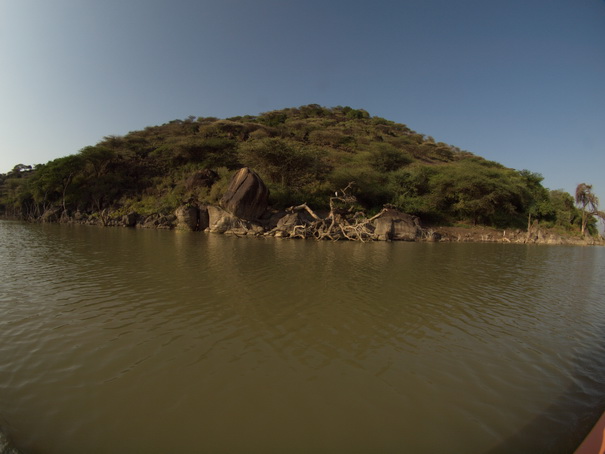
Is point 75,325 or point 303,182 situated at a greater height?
point 303,182

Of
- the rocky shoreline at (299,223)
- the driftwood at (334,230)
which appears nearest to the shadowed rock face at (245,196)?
the rocky shoreline at (299,223)

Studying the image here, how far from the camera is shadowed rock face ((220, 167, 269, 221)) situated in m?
23.5

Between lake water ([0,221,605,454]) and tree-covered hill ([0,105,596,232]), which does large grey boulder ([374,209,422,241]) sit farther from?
lake water ([0,221,605,454])

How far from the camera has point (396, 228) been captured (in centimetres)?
2555

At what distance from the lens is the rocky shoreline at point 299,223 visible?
74.8ft

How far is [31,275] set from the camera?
7.64 metres

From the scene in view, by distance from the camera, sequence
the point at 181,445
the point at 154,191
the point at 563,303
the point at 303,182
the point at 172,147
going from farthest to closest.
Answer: the point at 172,147
the point at 154,191
the point at 303,182
the point at 563,303
the point at 181,445

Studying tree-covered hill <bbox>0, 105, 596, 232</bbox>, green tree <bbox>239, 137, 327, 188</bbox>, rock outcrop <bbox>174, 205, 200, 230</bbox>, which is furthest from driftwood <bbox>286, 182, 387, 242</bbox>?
rock outcrop <bbox>174, 205, 200, 230</bbox>

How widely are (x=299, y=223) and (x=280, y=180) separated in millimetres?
8570

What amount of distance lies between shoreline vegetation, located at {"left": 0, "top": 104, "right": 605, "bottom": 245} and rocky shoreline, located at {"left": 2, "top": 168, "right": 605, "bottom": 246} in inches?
3.9

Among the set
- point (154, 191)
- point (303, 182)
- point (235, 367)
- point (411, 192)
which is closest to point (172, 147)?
point (154, 191)

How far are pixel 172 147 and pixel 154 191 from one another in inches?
300

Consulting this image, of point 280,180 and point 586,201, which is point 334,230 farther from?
point 586,201

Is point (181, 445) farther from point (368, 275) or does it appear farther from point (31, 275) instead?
point (31, 275)
